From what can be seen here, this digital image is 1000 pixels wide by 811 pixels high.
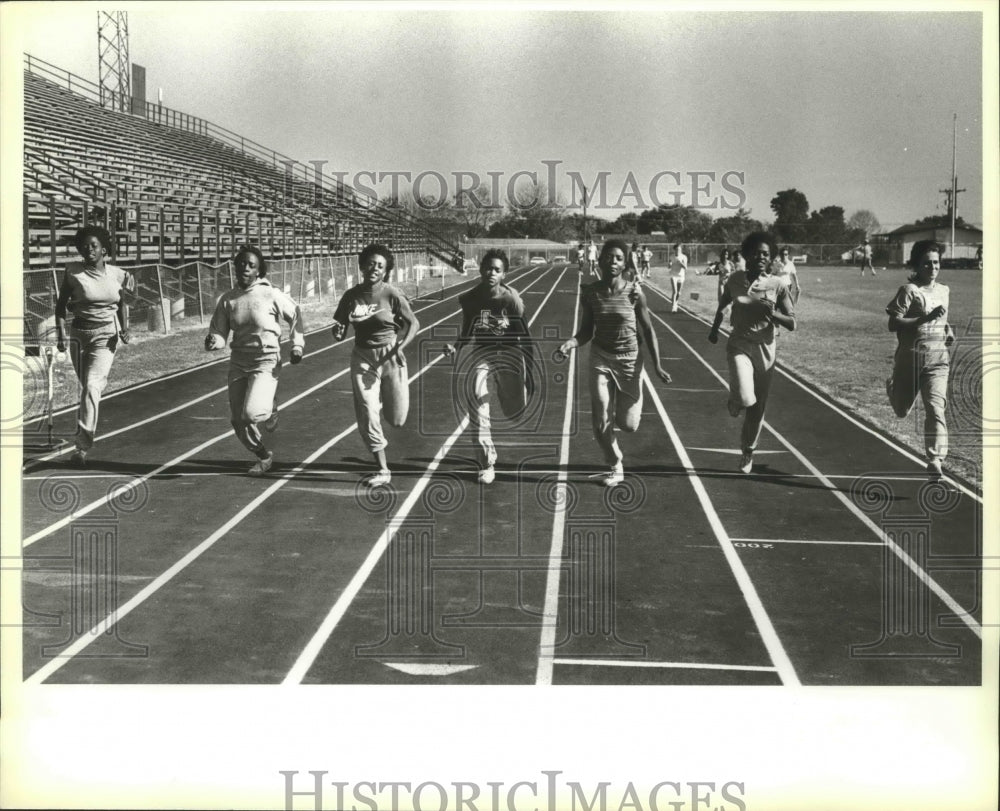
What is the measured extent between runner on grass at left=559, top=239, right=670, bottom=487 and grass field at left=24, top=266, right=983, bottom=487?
7.77ft

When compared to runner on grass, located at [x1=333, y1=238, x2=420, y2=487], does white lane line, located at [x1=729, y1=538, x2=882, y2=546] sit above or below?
below

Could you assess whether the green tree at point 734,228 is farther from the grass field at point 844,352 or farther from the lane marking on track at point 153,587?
the lane marking on track at point 153,587

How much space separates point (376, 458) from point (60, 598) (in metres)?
2.99

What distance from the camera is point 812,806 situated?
20.3ft

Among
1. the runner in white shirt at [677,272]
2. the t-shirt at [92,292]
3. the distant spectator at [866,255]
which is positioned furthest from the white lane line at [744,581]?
the distant spectator at [866,255]

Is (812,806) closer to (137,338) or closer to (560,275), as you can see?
(560,275)

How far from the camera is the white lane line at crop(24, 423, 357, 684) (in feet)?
23.2

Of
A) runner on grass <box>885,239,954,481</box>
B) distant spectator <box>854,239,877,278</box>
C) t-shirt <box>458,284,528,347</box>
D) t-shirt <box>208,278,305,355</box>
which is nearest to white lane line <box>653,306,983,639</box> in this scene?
runner on grass <box>885,239,954,481</box>

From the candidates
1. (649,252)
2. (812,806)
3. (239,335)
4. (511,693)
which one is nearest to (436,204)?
(239,335)

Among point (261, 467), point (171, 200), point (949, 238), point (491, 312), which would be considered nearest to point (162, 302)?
point (171, 200)

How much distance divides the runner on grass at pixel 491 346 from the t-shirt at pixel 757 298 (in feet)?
5.40

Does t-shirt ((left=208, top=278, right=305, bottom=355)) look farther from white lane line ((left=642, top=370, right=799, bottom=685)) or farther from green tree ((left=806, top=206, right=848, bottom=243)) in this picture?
green tree ((left=806, top=206, right=848, bottom=243))

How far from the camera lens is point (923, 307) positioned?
31.6ft

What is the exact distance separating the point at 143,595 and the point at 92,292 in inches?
136
